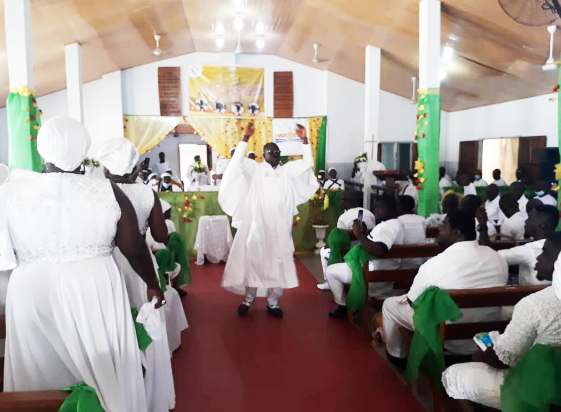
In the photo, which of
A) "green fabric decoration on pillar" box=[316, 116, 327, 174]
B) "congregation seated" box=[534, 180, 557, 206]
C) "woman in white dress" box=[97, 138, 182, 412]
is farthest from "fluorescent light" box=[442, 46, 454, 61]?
"woman in white dress" box=[97, 138, 182, 412]

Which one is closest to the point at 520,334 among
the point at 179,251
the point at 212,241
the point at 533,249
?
the point at 533,249

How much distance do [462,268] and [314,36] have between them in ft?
23.5

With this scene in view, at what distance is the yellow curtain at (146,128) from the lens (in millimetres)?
10414

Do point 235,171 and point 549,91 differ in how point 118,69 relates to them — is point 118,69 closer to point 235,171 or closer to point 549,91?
point 235,171

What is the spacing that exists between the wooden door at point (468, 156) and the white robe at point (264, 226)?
7983 millimetres

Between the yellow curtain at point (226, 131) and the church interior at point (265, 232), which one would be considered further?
the yellow curtain at point (226, 131)

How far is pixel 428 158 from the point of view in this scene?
5730mm

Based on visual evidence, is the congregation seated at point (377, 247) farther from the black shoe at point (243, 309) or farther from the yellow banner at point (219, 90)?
the yellow banner at point (219, 90)

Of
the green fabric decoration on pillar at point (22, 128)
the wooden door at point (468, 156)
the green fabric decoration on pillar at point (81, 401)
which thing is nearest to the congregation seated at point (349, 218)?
the green fabric decoration on pillar at point (81, 401)

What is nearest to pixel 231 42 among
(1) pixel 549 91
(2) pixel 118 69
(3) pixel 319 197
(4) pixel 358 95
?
(2) pixel 118 69

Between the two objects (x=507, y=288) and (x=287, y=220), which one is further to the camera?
(x=287, y=220)

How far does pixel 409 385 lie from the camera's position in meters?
2.80

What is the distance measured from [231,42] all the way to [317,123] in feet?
9.14

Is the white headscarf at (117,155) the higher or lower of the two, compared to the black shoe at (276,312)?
higher
